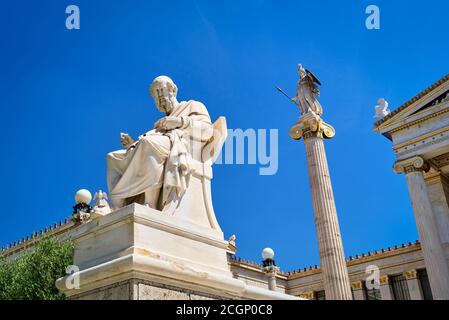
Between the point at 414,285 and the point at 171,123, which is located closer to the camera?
the point at 171,123

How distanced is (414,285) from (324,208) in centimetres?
1646

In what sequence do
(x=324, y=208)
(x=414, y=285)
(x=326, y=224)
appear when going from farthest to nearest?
(x=414, y=285)
(x=324, y=208)
(x=326, y=224)

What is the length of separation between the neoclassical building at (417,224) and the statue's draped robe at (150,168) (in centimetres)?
2092

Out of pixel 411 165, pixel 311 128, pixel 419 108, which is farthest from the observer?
pixel 419 108

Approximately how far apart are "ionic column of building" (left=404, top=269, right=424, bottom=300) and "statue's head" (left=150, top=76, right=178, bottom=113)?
3061 cm

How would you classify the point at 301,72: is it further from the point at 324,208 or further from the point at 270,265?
the point at 270,265

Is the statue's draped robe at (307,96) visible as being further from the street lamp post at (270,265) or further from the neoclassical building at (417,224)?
the street lamp post at (270,265)

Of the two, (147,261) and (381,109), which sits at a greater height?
(381,109)

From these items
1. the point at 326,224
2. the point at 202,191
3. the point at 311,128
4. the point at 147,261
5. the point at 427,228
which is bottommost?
the point at 147,261

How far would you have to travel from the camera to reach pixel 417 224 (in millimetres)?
25344

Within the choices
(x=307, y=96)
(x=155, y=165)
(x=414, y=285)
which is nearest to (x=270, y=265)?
(x=414, y=285)

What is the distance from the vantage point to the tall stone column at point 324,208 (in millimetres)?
19594

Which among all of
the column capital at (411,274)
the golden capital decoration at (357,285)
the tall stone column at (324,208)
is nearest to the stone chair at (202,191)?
the tall stone column at (324,208)

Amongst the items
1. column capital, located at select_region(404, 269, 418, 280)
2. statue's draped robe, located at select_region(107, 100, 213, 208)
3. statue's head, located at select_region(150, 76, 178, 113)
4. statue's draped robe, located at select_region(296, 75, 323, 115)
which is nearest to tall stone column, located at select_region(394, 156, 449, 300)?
statue's draped robe, located at select_region(296, 75, 323, 115)
